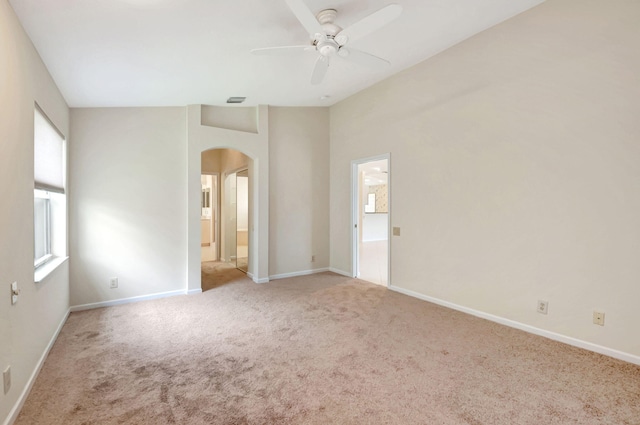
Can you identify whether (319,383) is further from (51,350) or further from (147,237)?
(147,237)

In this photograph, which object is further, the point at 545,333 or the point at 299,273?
the point at 299,273

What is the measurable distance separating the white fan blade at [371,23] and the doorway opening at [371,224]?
238 cm

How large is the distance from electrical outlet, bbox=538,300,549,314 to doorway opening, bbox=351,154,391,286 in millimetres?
1939

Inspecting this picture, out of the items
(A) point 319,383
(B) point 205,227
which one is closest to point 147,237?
(A) point 319,383

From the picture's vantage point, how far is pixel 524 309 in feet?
10.2

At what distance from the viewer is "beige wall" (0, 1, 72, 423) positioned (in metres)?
1.79

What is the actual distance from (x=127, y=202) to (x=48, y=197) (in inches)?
33.3

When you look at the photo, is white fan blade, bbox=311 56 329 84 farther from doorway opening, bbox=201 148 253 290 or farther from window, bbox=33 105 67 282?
doorway opening, bbox=201 148 253 290

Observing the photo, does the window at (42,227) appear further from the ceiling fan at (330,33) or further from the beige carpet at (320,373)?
the ceiling fan at (330,33)

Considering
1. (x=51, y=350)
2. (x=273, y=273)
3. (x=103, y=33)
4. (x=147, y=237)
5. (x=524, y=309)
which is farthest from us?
(x=273, y=273)

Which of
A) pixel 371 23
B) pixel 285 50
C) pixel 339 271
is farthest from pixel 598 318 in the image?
pixel 339 271

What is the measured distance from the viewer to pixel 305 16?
2182 mm

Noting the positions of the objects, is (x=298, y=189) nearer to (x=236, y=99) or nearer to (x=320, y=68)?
(x=236, y=99)

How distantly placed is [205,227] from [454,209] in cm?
772
